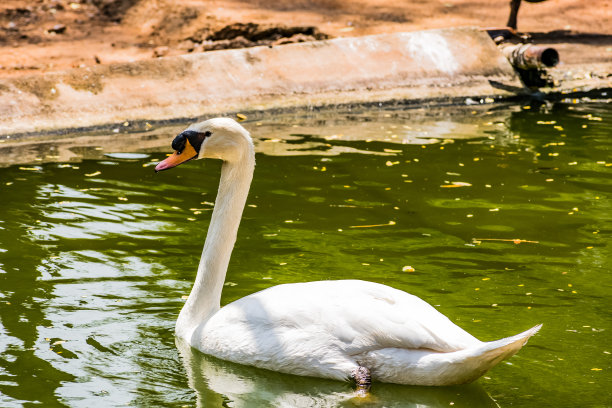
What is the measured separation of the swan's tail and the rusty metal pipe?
29.6 ft

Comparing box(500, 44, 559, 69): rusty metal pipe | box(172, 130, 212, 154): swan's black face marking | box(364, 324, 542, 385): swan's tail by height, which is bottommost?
box(364, 324, 542, 385): swan's tail

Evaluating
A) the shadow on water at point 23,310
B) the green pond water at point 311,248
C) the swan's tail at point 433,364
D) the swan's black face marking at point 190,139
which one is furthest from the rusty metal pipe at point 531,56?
the swan's tail at point 433,364

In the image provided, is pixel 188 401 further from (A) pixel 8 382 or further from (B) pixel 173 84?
(B) pixel 173 84

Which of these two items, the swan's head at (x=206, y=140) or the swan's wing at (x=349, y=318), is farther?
the swan's head at (x=206, y=140)

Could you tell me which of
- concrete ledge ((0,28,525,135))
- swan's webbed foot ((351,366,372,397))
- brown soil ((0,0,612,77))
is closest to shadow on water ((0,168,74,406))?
swan's webbed foot ((351,366,372,397))

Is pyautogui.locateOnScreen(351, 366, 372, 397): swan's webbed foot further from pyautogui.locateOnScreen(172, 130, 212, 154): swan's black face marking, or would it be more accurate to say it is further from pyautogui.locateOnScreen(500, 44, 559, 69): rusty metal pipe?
pyautogui.locateOnScreen(500, 44, 559, 69): rusty metal pipe

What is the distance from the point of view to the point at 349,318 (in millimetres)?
4879

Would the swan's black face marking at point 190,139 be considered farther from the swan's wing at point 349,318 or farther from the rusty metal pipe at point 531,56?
the rusty metal pipe at point 531,56

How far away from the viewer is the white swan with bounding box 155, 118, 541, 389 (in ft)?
15.6

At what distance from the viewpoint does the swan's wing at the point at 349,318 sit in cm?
477

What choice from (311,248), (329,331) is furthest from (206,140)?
(311,248)

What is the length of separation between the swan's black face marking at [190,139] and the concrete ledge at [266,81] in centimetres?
548

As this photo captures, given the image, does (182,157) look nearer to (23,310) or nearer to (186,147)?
(186,147)

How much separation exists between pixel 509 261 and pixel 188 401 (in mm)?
2863
